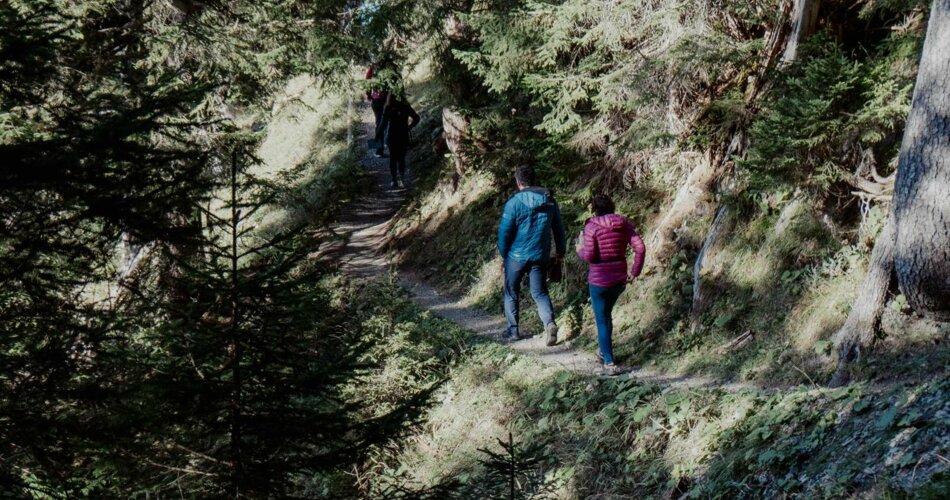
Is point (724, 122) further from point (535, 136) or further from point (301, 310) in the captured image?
point (301, 310)

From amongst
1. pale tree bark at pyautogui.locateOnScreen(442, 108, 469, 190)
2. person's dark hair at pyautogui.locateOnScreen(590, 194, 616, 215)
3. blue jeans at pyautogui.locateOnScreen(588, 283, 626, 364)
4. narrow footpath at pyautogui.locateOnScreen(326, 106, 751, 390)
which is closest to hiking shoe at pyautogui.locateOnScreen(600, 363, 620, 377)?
narrow footpath at pyautogui.locateOnScreen(326, 106, 751, 390)

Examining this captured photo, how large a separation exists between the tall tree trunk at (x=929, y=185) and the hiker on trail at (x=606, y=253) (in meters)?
2.83

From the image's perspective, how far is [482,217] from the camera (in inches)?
643

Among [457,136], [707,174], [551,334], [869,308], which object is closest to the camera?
[869,308]

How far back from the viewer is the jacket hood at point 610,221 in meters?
8.83

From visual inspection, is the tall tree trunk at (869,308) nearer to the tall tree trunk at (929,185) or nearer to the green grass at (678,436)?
the tall tree trunk at (929,185)

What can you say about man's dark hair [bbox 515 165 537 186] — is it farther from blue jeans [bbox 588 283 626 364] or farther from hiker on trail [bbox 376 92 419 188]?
hiker on trail [bbox 376 92 419 188]

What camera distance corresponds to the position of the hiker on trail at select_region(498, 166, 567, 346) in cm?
987

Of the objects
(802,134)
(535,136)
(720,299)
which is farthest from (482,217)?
(802,134)

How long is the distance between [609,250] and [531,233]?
141 cm

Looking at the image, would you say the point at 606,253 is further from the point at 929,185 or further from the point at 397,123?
the point at 397,123

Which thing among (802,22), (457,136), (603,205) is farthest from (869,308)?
(457,136)

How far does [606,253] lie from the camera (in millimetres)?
8805

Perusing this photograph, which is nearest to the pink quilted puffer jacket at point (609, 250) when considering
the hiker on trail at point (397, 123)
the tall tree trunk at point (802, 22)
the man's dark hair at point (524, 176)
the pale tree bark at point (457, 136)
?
the man's dark hair at point (524, 176)
